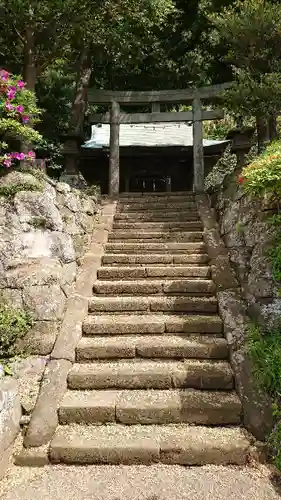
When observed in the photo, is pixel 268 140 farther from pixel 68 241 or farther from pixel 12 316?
pixel 12 316

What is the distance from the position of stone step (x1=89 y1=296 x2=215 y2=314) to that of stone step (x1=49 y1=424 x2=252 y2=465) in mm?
1955

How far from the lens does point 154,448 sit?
3648 mm

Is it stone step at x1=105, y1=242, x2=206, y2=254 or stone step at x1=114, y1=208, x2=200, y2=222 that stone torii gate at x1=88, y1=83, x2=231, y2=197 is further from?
stone step at x1=105, y1=242, x2=206, y2=254

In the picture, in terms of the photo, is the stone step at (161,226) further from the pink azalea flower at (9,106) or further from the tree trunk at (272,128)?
Answer: the pink azalea flower at (9,106)

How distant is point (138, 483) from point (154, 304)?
2.61 meters

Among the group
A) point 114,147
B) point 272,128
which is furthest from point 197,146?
point 272,128

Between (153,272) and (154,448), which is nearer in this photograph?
(154,448)

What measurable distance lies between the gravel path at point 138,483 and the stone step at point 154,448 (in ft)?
0.23

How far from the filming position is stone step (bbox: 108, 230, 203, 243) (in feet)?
24.8

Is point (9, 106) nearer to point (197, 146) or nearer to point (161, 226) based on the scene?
point (161, 226)

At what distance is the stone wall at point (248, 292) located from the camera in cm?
403

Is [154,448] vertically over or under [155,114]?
under

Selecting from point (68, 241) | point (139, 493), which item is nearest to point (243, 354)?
point (139, 493)

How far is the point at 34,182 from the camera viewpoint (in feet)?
20.4
